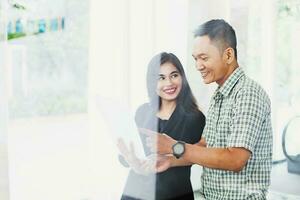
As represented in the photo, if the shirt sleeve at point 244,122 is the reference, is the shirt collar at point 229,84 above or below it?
above

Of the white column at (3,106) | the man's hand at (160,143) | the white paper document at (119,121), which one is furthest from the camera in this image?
the man's hand at (160,143)

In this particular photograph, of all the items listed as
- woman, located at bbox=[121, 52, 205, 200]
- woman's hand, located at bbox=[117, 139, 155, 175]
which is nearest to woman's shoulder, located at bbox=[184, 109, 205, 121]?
woman, located at bbox=[121, 52, 205, 200]

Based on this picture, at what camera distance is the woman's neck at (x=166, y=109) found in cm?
148

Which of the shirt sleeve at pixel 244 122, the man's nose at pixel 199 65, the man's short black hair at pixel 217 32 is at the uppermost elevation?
the man's short black hair at pixel 217 32

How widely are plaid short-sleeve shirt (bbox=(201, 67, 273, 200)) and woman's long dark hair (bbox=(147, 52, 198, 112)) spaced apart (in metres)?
0.08

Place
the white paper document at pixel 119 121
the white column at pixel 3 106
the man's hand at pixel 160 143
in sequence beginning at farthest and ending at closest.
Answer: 1. the man's hand at pixel 160 143
2. the white paper document at pixel 119 121
3. the white column at pixel 3 106

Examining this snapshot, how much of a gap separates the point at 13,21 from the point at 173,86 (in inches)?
23.3

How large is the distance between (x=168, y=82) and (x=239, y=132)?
31cm

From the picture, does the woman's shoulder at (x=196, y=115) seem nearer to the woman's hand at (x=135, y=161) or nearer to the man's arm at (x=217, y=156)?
the man's arm at (x=217, y=156)

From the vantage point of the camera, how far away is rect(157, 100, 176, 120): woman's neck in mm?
1482

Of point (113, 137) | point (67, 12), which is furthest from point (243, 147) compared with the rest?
point (67, 12)

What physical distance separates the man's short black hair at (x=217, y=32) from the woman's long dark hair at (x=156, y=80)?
14 centimetres

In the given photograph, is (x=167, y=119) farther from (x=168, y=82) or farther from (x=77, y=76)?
(x=77, y=76)

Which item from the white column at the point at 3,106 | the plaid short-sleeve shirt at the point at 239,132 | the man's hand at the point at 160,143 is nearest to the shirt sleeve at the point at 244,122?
the plaid short-sleeve shirt at the point at 239,132
